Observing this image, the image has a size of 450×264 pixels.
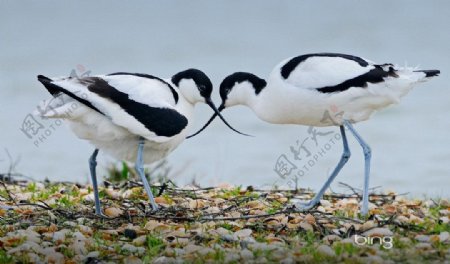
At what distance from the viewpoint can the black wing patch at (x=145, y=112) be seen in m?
7.25

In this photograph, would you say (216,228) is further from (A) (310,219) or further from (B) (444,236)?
(B) (444,236)

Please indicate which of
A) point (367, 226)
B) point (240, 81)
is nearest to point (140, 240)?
point (367, 226)

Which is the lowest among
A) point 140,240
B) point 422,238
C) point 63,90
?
point 140,240

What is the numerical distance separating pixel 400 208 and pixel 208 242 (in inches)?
79.4

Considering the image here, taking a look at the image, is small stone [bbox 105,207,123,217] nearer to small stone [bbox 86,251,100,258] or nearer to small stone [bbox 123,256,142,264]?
small stone [bbox 86,251,100,258]

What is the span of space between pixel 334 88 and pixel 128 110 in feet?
5.16

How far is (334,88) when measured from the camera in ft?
25.0

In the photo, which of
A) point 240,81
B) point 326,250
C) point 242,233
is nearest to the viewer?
point 326,250

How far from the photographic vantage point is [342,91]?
25.0 feet

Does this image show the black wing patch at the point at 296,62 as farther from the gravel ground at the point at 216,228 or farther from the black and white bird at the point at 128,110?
the gravel ground at the point at 216,228

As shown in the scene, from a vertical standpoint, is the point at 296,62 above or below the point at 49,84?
above

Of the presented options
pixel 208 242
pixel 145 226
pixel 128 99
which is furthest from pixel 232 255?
pixel 128 99

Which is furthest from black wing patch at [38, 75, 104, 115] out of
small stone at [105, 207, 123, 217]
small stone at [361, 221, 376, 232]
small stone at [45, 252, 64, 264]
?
small stone at [361, 221, 376, 232]

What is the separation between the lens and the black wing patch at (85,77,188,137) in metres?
7.25
